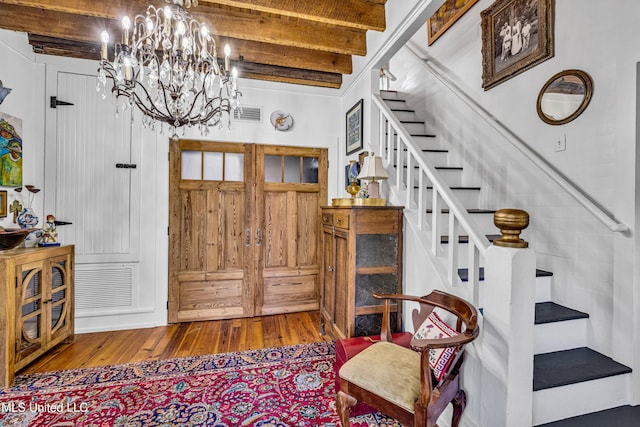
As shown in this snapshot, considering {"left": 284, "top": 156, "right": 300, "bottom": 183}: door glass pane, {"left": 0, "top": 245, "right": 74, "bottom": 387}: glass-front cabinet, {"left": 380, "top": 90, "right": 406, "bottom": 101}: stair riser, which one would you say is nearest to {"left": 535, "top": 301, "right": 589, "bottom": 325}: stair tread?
{"left": 284, "top": 156, "right": 300, "bottom": 183}: door glass pane

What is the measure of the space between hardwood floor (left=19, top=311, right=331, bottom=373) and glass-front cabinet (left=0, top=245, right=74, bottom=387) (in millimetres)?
184

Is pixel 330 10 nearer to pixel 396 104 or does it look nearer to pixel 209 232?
pixel 396 104

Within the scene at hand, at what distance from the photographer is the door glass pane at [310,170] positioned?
3607 millimetres

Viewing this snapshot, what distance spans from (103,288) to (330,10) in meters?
3.58

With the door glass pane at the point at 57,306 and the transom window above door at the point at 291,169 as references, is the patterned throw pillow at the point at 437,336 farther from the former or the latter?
the door glass pane at the point at 57,306

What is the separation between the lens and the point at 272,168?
3.50 metres

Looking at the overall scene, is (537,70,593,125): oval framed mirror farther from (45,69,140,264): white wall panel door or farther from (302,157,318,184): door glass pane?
(45,69,140,264): white wall panel door

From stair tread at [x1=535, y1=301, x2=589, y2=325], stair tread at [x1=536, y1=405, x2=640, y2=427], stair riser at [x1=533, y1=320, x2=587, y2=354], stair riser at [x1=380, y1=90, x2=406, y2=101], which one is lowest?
stair tread at [x1=536, y1=405, x2=640, y2=427]

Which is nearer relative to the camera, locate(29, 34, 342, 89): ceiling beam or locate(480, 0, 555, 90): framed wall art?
locate(480, 0, 555, 90): framed wall art

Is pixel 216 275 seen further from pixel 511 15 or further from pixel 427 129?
pixel 511 15

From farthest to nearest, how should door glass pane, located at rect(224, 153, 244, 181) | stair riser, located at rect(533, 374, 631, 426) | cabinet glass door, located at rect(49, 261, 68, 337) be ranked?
door glass pane, located at rect(224, 153, 244, 181)
cabinet glass door, located at rect(49, 261, 68, 337)
stair riser, located at rect(533, 374, 631, 426)

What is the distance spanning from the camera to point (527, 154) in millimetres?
1924

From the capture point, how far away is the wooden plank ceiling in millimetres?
2156

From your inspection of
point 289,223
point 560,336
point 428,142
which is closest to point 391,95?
point 428,142
